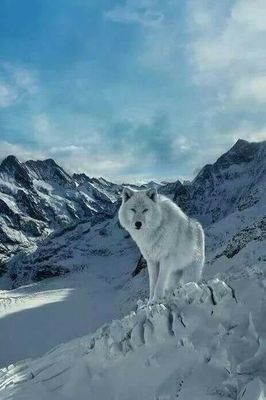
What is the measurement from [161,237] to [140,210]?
2.34 feet

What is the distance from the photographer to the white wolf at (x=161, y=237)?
1045 centimetres

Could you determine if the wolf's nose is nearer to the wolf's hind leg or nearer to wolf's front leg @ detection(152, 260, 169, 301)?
wolf's front leg @ detection(152, 260, 169, 301)

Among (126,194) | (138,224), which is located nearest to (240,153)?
(126,194)

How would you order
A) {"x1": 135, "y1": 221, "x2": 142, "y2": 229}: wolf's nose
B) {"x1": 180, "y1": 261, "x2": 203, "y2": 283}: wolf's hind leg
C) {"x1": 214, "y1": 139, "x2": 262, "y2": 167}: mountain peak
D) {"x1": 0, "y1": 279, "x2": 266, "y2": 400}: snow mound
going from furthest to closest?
{"x1": 214, "y1": 139, "x2": 262, "y2": 167}: mountain peak → {"x1": 180, "y1": 261, "x2": 203, "y2": 283}: wolf's hind leg → {"x1": 135, "y1": 221, "x2": 142, "y2": 229}: wolf's nose → {"x1": 0, "y1": 279, "x2": 266, "y2": 400}: snow mound

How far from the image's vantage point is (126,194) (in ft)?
35.8

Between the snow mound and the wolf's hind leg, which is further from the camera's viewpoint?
the wolf's hind leg

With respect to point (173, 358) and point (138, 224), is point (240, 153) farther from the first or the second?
point (173, 358)

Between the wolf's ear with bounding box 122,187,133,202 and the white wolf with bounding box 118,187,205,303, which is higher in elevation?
the wolf's ear with bounding box 122,187,133,202

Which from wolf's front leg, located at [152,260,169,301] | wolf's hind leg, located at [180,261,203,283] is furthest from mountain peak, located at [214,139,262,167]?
wolf's front leg, located at [152,260,169,301]

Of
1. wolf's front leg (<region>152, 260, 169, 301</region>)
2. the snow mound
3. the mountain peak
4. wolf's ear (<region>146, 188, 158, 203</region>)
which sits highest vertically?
the mountain peak

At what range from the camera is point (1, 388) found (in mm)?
9891

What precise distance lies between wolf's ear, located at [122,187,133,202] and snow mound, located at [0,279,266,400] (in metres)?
2.59

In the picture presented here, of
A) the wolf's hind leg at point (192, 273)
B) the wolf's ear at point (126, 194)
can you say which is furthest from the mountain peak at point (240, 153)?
the wolf's ear at point (126, 194)

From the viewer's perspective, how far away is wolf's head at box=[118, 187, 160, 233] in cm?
1043
